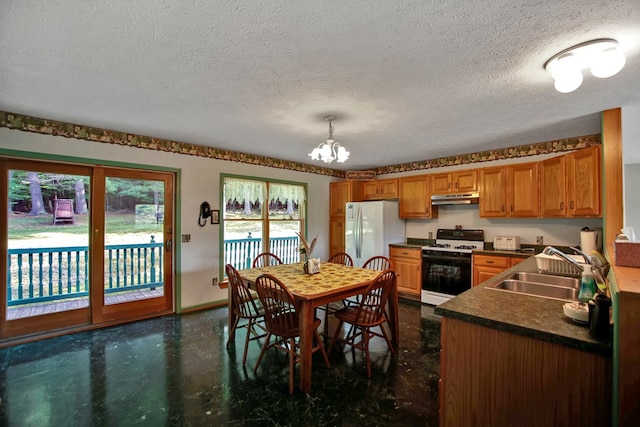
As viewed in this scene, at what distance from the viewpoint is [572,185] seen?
10.3 feet

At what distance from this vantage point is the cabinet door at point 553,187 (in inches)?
129

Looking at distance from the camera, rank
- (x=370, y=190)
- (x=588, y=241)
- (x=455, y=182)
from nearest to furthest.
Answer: (x=588, y=241), (x=455, y=182), (x=370, y=190)

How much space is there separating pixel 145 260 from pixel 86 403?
204cm

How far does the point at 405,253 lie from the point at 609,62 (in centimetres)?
348

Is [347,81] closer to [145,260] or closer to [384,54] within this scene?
[384,54]

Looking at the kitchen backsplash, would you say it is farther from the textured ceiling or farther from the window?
the window

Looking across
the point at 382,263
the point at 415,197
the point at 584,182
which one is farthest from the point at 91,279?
the point at 584,182

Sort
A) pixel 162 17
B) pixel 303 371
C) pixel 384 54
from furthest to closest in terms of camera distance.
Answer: pixel 303 371 < pixel 384 54 < pixel 162 17

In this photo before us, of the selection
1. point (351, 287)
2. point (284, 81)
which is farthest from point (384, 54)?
point (351, 287)

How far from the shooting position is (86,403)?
2055mm

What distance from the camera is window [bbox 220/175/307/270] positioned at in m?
4.55

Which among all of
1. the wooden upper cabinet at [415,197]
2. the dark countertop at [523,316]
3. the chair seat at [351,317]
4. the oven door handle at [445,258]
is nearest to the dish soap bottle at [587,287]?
the dark countertop at [523,316]

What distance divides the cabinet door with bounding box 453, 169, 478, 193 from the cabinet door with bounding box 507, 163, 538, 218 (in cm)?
45

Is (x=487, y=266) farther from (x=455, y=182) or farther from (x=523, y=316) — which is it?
(x=523, y=316)
